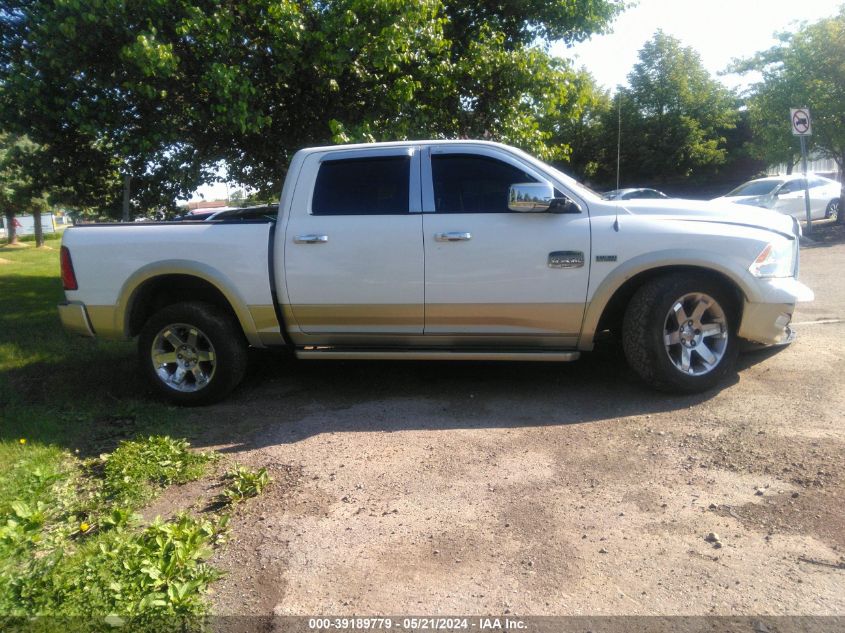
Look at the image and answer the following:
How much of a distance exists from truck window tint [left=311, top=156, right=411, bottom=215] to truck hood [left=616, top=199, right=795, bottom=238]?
1.69 m

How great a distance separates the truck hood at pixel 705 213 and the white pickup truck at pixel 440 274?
0.02m

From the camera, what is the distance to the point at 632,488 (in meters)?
3.77

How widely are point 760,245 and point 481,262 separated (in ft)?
6.59

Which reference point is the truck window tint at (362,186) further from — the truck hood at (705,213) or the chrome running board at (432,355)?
the truck hood at (705,213)

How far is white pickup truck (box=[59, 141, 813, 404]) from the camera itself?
16.4 ft

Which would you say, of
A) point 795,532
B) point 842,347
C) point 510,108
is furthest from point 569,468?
point 510,108

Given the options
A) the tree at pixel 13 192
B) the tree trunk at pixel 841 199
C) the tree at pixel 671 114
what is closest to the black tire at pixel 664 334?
the tree trunk at pixel 841 199

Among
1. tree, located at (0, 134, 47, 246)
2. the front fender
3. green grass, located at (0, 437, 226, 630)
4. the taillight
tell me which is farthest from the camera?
tree, located at (0, 134, 47, 246)

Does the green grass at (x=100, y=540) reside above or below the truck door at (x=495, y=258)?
below

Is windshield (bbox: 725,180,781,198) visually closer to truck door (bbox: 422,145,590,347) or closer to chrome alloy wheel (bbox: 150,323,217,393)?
truck door (bbox: 422,145,590,347)

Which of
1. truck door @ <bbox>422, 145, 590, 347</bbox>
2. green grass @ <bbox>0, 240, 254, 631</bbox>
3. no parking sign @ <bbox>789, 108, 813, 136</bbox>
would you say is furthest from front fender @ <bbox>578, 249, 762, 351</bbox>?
no parking sign @ <bbox>789, 108, 813, 136</bbox>

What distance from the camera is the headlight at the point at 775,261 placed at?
492 centimetres

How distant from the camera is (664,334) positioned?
501cm

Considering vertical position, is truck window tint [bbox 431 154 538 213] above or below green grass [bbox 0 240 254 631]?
above
